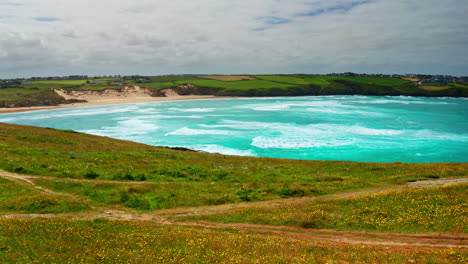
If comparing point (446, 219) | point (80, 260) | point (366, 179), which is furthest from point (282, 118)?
point (80, 260)

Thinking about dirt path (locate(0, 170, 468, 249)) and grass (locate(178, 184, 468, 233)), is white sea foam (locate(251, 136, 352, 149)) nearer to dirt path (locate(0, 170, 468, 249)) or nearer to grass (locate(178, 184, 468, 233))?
dirt path (locate(0, 170, 468, 249))

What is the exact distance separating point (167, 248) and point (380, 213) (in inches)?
465

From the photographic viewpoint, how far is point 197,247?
12.3 metres

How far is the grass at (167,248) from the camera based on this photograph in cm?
→ 1098

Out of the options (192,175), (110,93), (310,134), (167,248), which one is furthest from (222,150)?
(110,93)

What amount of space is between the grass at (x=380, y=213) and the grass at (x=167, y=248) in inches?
117

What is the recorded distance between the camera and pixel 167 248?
40.1 ft

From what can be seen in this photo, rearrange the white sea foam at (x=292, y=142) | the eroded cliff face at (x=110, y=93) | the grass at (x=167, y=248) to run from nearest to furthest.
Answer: the grass at (x=167, y=248), the white sea foam at (x=292, y=142), the eroded cliff face at (x=110, y=93)

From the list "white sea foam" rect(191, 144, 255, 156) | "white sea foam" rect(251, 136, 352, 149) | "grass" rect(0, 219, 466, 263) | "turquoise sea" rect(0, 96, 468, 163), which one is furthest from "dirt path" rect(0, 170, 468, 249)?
"white sea foam" rect(251, 136, 352, 149)

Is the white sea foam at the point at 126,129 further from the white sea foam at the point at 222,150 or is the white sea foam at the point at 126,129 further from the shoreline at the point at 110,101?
the shoreline at the point at 110,101

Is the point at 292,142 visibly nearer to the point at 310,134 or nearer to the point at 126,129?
the point at 310,134

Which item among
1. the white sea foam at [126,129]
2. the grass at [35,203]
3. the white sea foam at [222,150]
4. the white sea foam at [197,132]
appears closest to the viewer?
the grass at [35,203]

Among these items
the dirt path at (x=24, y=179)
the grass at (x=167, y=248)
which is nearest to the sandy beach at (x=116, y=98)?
the dirt path at (x=24, y=179)

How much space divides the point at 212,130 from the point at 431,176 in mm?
56902
